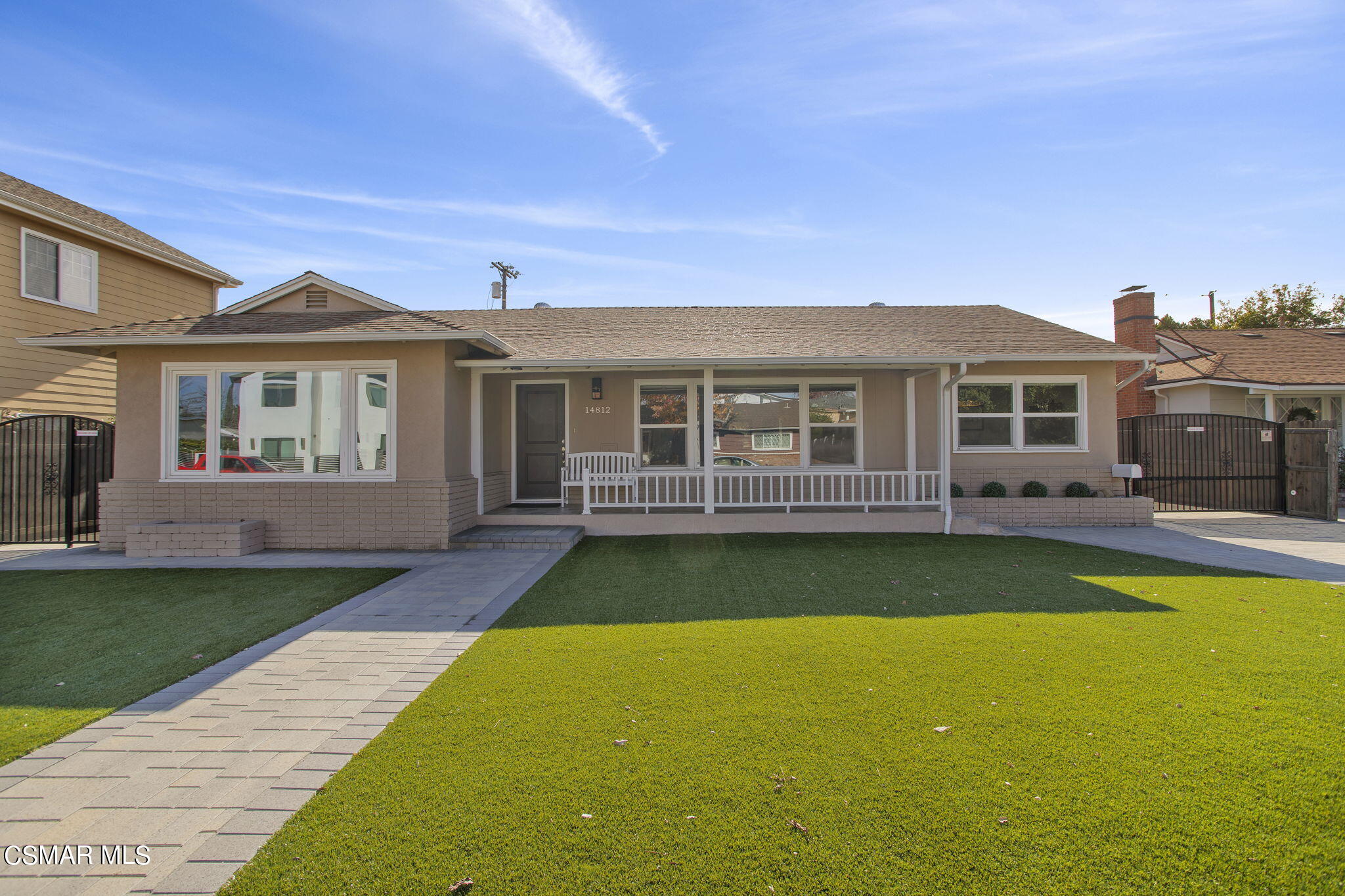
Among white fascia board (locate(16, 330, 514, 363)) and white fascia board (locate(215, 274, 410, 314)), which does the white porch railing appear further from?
white fascia board (locate(215, 274, 410, 314))

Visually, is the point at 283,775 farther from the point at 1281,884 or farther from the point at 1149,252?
the point at 1149,252

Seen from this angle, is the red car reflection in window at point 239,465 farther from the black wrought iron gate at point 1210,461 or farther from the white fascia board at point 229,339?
the black wrought iron gate at point 1210,461

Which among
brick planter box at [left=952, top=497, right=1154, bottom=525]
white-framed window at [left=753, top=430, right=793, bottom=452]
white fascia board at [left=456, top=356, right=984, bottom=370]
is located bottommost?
brick planter box at [left=952, top=497, right=1154, bottom=525]

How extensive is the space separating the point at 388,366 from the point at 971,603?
25.6ft

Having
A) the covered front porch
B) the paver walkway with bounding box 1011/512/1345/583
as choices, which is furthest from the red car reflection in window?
the paver walkway with bounding box 1011/512/1345/583

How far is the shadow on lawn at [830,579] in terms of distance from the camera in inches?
218

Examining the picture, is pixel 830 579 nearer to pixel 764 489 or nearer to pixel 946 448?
pixel 946 448

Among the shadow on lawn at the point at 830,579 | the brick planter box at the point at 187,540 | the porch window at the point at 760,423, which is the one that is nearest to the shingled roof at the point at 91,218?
the brick planter box at the point at 187,540

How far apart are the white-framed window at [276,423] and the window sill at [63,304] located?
4.46 meters

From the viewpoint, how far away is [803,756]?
2898 millimetres

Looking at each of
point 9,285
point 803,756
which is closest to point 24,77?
point 9,285

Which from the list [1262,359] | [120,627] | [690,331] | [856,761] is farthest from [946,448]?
[1262,359]

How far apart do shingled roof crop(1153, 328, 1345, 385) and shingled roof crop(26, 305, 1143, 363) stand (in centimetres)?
634

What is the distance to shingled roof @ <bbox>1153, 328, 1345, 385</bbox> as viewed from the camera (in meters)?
14.7
